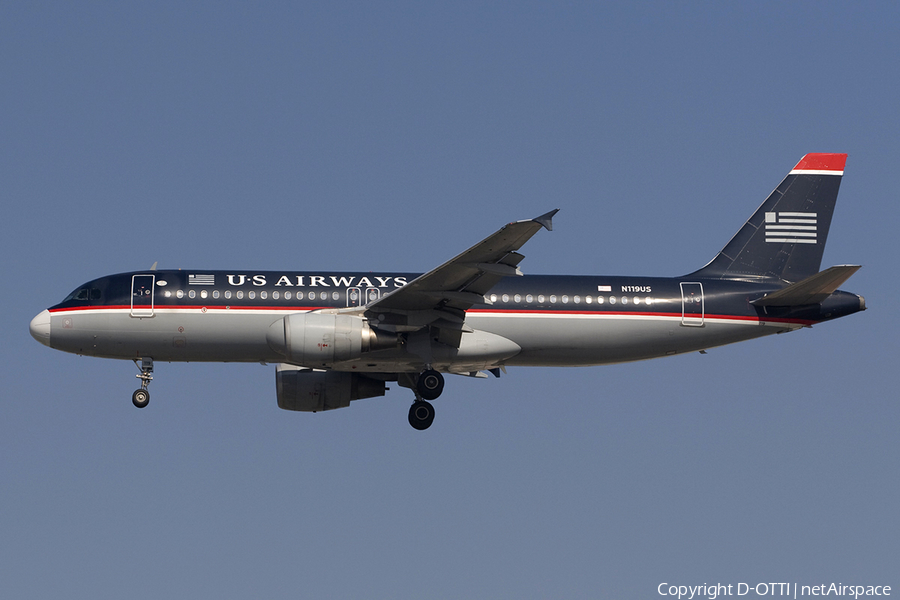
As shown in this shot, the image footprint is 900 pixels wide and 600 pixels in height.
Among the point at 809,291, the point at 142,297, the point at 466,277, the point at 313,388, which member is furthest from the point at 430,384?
the point at 809,291

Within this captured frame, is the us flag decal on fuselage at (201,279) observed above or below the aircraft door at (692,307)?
above

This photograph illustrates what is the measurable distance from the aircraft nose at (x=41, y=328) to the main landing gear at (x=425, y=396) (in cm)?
1134

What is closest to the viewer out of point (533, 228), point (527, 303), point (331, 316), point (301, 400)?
point (533, 228)

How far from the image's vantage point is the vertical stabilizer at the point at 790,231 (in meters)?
38.2

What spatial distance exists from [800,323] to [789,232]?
4.55 meters

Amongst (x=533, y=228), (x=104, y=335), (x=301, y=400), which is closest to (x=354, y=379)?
(x=301, y=400)

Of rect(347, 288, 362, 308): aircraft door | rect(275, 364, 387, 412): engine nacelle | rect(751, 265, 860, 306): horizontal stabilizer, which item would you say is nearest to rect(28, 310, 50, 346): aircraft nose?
rect(275, 364, 387, 412): engine nacelle

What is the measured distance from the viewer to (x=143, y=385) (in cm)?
3528

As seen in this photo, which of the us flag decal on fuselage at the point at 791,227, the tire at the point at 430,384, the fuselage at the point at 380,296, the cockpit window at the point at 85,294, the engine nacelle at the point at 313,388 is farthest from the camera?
the us flag decal on fuselage at the point at 791,227

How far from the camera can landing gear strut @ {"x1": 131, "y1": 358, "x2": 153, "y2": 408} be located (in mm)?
35094

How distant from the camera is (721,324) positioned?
3562 centimetres

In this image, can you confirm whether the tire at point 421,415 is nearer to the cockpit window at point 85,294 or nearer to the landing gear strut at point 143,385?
the landing gear strut at point 143,385

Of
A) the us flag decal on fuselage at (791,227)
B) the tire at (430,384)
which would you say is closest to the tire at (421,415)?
the tire at (430,384)

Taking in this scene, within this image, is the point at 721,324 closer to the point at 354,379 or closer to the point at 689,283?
the point at 689,283
